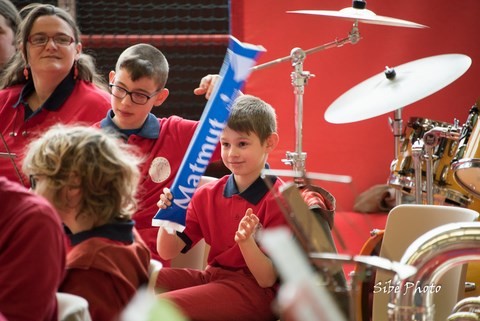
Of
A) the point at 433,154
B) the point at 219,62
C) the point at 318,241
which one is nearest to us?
the point at 318,241

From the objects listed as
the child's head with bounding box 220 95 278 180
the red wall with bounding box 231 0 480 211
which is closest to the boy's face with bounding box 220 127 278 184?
the child's head with bounding box 220 95 278 180

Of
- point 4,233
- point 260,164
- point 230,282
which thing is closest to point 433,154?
point 260,164

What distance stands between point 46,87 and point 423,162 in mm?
1465

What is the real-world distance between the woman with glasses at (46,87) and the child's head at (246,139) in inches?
25.7

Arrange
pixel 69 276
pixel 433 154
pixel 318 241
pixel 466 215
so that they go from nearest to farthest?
1. pixel 318 241
2. pixel 69 276
3. pixel 466 215
4. pixel 433 154

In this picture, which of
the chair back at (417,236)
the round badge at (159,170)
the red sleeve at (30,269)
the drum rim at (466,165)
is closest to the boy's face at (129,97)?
the round badge at (159,170)

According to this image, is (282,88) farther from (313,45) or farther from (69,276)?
(69,276)

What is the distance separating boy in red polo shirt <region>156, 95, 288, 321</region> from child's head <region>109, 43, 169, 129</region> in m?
0.37

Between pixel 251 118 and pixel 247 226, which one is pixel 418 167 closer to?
pixel 251 118

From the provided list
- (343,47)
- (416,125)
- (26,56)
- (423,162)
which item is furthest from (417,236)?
(343,47)

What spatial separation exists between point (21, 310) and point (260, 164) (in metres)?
1.10

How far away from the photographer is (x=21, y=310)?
1500 mm

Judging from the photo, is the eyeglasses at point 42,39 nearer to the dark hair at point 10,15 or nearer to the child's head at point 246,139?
the dark hair at point 10,15

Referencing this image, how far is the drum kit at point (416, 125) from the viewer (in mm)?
3055
